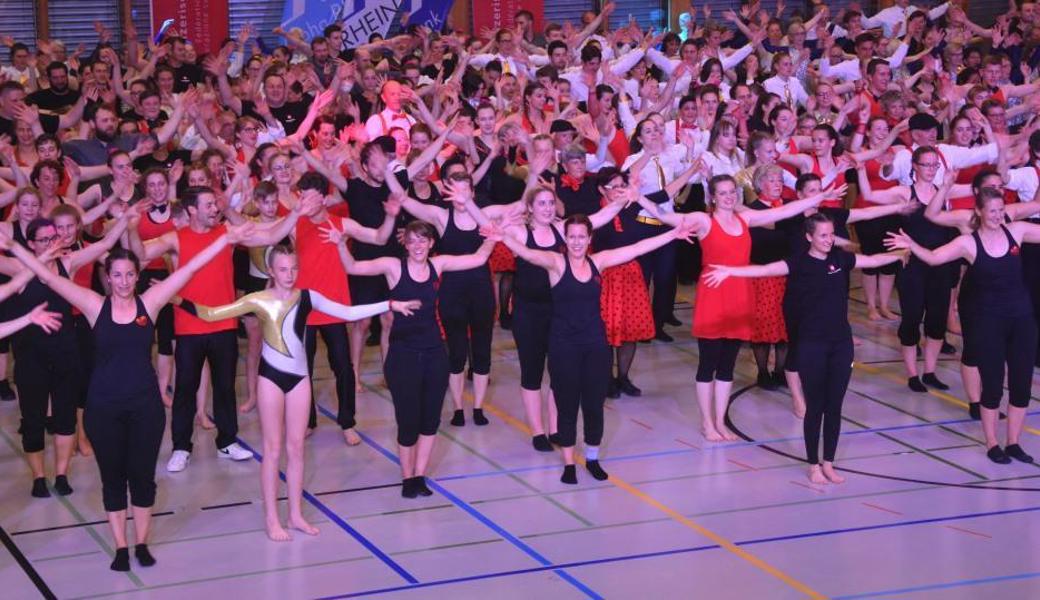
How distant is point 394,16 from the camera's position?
17.9m

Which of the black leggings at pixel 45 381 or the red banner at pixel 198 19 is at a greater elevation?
the red banner at pixel 198 19

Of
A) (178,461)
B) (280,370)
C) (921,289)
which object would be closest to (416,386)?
(280,370)

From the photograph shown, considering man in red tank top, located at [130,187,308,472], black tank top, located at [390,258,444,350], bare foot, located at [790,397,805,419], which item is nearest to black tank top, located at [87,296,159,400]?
man in red tank top, located at [130,187,308,472]

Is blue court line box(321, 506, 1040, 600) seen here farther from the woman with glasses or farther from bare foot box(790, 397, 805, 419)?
the woman with glasses

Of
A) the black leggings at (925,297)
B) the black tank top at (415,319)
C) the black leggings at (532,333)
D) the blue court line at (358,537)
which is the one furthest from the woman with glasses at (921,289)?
the blue court line at (358,537)

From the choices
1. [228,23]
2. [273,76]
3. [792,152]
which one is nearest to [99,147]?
[273,76]

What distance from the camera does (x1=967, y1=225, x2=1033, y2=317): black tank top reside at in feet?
31.7

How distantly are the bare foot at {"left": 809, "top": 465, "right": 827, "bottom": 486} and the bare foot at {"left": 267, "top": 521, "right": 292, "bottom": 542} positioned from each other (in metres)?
3.23

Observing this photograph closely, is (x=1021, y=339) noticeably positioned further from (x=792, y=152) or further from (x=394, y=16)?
(x=394, y=16)

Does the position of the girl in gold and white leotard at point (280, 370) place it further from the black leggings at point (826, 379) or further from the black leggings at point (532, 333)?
the black leggings at point (826, 379)

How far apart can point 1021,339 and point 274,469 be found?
480 centimetres

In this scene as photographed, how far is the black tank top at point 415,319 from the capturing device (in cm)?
892

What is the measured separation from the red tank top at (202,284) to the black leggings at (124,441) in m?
1.36

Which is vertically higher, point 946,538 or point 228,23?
point 228,23
